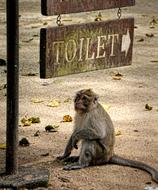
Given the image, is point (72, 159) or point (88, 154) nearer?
point (88, 154)

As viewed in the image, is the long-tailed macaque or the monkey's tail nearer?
the monkey's tail

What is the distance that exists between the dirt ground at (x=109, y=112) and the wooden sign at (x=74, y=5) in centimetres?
149

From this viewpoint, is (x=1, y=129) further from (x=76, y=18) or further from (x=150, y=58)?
(x=76, y=18)

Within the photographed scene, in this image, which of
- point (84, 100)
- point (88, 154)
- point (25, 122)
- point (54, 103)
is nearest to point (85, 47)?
point (84, 100)

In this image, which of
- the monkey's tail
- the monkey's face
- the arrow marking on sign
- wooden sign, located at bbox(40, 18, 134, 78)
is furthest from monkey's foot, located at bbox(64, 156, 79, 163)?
the arrow marking on sign

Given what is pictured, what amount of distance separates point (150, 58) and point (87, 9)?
6.39 m

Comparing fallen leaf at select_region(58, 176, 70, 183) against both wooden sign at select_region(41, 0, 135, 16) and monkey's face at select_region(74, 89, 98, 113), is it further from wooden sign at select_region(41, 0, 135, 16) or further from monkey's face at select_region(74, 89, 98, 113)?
wooden sign at select_region(41, 0, 135, 16)

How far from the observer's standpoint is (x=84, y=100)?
6.50 meters

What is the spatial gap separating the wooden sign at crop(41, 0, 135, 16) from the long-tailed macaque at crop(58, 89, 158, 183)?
96 centimetres

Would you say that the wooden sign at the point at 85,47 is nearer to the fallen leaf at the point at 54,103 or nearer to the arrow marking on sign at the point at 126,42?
the arrow marking on sign at the point at 126,42

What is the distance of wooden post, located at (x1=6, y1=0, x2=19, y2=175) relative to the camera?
5.60 meters

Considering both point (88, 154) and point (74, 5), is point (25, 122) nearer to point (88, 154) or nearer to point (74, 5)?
point (88, 154)

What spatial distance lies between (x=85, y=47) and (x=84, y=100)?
0.85 metres

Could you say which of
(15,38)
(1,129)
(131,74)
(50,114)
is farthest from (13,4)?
(131,74)
